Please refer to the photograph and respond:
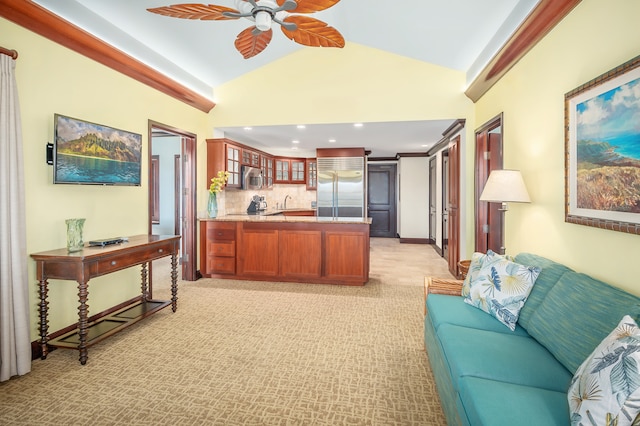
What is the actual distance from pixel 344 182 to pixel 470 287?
17.4 feet

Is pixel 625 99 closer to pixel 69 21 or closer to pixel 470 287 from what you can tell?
pixel 470 287

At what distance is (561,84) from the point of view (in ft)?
7.66

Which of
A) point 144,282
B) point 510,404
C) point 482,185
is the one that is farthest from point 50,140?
point 482,185

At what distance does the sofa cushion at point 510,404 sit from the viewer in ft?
3.91

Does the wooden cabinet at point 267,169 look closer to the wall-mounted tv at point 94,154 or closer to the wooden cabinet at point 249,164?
the wooden cabinet at point 249,164

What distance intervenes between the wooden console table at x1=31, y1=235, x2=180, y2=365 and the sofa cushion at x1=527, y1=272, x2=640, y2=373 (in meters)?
3.07

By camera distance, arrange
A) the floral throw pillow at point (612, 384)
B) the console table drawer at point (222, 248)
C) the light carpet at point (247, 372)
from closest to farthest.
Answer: the floral throw pillow at point (612, 384)
the light carpet at point (247, 372)
the console table drawer at point (222, 248)

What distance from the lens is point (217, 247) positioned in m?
5.00

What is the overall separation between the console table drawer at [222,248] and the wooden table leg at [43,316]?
249 centimetres

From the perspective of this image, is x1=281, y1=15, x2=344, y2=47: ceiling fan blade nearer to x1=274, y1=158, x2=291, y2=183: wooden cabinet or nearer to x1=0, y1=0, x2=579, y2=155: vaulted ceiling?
x1=0, y1=0, x2=579, y2=155: vaulted ceiling

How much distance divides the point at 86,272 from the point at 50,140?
1.16 meters

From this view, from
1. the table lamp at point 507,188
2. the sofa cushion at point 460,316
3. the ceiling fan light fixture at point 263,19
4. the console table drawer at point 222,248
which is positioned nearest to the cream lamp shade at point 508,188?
the table lamp at point 507,188

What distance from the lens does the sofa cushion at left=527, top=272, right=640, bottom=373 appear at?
4.69 feet

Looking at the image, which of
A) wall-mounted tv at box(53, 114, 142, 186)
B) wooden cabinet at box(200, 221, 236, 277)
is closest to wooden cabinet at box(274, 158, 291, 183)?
wooden cabinet at box(200, 221, 236, 277)
